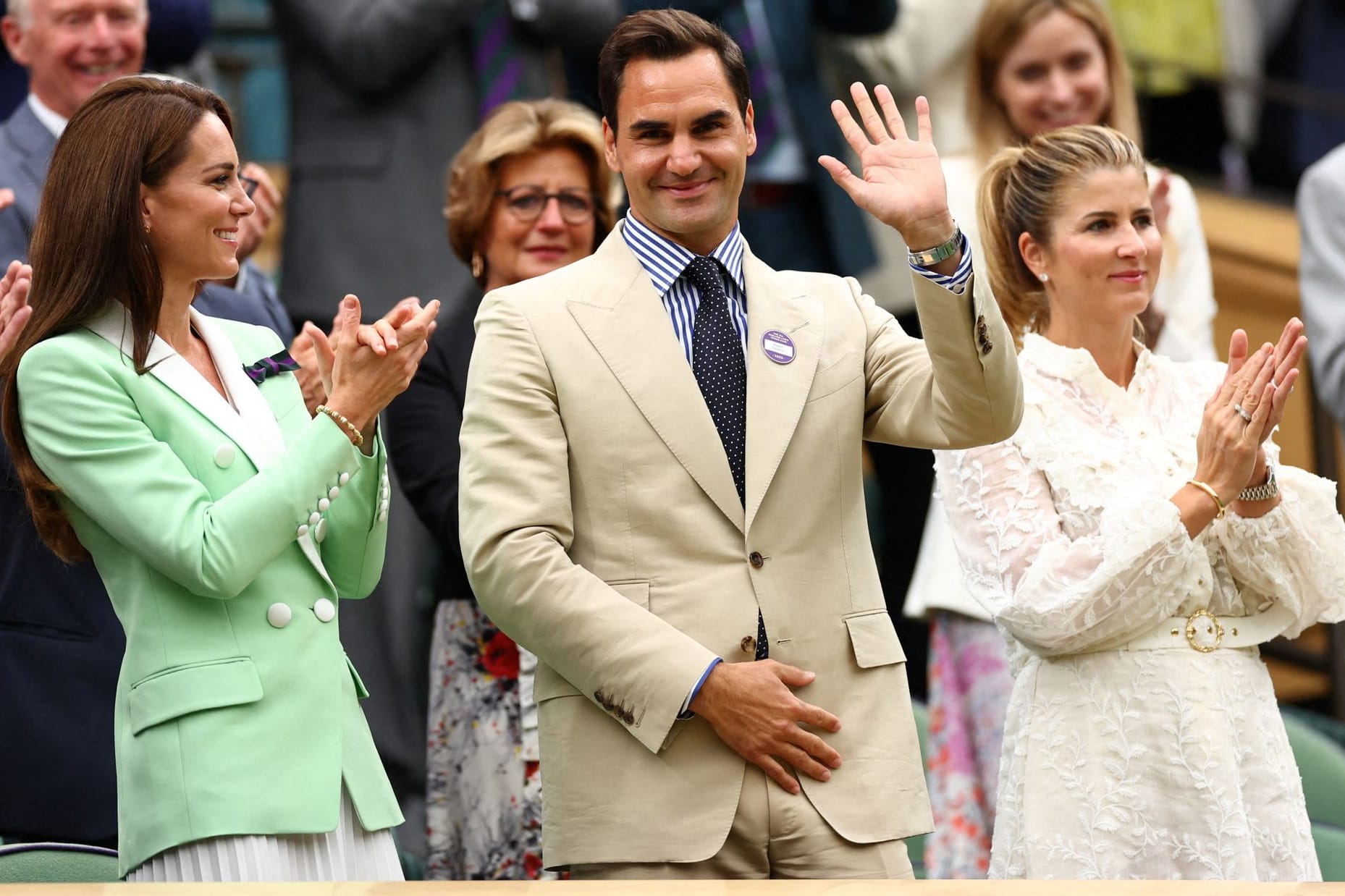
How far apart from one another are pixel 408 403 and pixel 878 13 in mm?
1535

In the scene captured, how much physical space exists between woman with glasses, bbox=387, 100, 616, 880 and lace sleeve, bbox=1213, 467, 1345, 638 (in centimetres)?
129

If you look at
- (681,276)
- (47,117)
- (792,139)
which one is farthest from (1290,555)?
(47,117)

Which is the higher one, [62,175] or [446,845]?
[62,175]

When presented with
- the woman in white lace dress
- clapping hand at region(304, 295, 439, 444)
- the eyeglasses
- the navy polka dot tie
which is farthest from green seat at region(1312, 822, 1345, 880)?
the eyeglasses

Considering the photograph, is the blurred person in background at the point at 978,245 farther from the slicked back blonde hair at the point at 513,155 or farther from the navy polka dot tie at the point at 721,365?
the navy polka dot tie at the point at 721,365

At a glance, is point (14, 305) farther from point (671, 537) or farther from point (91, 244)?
point (671, 537)

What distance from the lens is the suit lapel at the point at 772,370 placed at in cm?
269

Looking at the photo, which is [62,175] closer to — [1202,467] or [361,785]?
[361,785]

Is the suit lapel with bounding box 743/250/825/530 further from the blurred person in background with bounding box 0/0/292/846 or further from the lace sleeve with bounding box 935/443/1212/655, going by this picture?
the blurred person in background with bounding box 0/0/292/846

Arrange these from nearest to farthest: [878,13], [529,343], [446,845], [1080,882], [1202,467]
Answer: [1080,882] → [529,343] → [1202,467] → [446,845] → [878,13]

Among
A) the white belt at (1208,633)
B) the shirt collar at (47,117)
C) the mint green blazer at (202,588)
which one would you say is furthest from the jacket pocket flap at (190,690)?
the shirt collar at (47,117)

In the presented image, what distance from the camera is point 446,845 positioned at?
144 inches

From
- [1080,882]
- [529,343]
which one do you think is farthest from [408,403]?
[1080,882]

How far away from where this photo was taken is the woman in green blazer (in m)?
2.49
